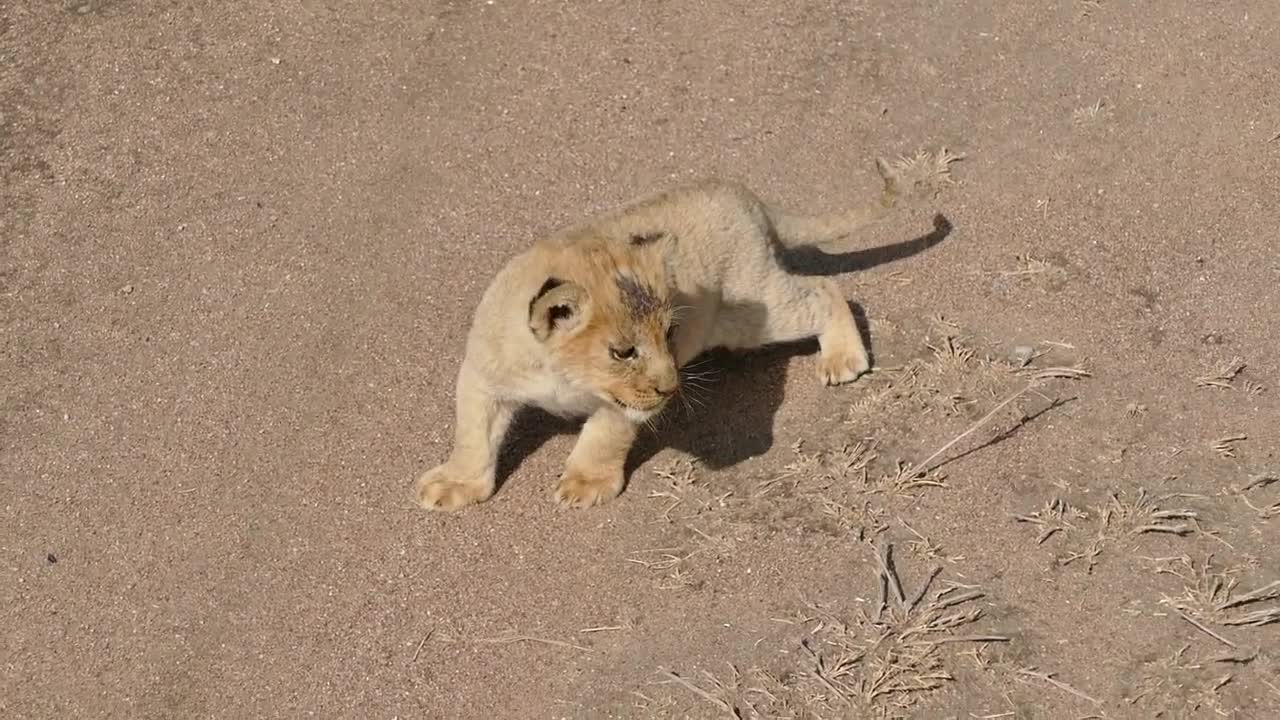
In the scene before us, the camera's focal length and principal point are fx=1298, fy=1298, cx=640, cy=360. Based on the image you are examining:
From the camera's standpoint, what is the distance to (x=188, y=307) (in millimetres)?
7270

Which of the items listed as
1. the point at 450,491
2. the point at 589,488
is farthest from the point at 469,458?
the point at 589,488

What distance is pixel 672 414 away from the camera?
6.60 meters

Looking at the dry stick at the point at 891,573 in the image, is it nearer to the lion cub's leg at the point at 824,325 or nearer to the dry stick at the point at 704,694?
the dry stick at the point at 704,694

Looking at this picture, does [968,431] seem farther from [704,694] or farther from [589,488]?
[704,694]

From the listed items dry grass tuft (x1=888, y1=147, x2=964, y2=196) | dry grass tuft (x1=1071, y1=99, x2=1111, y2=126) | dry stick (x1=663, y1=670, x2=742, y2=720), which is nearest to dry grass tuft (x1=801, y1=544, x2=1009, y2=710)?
dry stick (x1=663, y1=670, x2=742, y2=720)

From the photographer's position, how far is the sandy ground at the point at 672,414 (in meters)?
5.46

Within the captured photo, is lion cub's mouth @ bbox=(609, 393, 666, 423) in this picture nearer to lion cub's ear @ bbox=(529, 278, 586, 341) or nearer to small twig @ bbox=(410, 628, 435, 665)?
lion cub's ear @ bbox=(529, 278, 586, 341)

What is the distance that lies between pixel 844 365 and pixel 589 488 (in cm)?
149

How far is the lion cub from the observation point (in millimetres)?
5418

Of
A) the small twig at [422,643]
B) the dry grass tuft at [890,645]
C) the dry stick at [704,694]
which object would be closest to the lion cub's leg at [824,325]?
the dry grass tuft at [890,645]

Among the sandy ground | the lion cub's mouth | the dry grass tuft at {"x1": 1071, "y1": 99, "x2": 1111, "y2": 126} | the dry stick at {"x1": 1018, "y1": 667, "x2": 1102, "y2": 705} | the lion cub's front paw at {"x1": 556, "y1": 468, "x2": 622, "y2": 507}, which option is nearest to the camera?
the dry stick at {"x1": 1018, "y1": 667, "x2": 1102, "y2": 705}

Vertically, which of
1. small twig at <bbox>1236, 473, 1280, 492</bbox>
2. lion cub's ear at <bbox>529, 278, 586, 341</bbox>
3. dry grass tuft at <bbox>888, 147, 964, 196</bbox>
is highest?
lion cub's ear at <bbox>529, 278, 586, 341</bbox>

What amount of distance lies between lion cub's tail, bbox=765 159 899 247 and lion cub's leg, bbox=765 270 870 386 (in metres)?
0.37

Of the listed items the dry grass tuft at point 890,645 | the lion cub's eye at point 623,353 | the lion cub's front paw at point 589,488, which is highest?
the lion cub's eye at point 623,353
